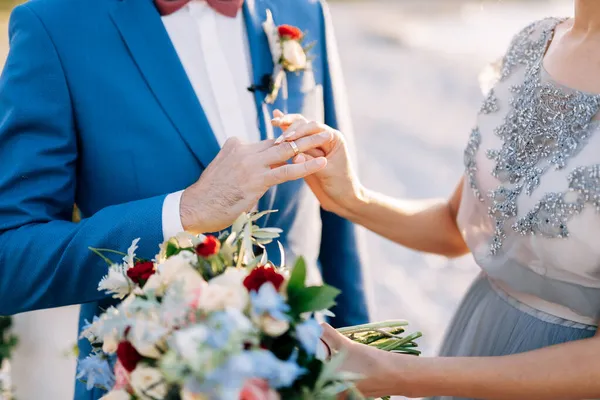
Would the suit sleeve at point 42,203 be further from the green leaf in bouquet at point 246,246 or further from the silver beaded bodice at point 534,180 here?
the silver beaded bodice at point 534,180

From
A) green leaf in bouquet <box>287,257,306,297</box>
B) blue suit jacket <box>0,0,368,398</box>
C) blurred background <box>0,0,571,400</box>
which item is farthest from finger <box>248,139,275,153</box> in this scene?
blurred background <box>0,0,571,400</box>

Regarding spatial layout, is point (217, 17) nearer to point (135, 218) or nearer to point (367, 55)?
point (135, 218)

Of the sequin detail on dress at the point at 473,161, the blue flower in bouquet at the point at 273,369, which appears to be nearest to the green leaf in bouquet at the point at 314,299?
the blue flower in bouquet at the point at 273,369

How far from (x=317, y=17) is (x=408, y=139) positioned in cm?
558

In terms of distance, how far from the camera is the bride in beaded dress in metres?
1.70

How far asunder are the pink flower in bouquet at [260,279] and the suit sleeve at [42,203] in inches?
21.5

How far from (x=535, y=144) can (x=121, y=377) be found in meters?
1.29

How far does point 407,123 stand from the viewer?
8109mm

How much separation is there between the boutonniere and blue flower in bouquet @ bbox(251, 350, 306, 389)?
1.08 meters

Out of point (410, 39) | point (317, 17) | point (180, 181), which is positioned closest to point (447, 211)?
point (317, 17)

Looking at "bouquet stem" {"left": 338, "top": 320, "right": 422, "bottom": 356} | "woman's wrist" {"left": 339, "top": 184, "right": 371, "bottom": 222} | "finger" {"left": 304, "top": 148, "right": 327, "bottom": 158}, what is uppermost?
"finger" {"left": 304, "top": 148, "right": 327, "bottom": 158}

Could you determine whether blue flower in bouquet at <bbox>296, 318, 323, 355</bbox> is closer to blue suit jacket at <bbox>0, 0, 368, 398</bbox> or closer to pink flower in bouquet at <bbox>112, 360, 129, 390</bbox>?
pink flower in bouquet at <bbox>112, 360, 129, 390</bbox>

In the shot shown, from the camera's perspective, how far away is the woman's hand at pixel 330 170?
1.83m

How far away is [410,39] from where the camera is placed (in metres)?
11.6
